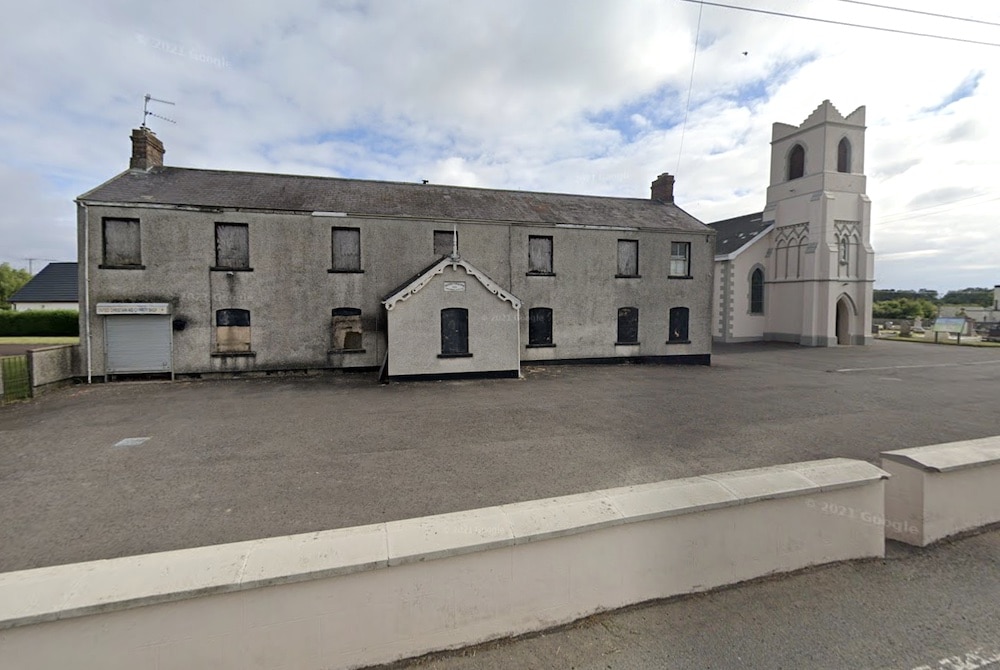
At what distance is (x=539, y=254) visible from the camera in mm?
18797

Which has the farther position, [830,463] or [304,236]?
[304,236]

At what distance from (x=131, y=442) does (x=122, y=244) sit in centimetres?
1019

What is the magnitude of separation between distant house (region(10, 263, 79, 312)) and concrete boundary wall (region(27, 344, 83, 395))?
123ft

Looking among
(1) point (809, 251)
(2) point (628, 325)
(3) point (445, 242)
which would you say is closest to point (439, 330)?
(3) point (445, 242)

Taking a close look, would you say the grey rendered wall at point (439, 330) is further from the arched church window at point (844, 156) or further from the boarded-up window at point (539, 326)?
the arched church window at point (844, 156)

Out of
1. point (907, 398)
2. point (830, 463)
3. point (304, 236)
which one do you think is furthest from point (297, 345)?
point (907, 398)

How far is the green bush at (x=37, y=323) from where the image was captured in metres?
28.3

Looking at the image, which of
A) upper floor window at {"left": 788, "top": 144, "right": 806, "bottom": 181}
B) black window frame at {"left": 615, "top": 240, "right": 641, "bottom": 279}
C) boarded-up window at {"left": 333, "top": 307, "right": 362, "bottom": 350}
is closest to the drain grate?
boarded-up window at {"left": 333, "top": 307, "right": 362, "bottom": 350}

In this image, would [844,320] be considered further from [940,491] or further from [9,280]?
[9,280]

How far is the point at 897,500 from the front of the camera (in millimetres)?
4453

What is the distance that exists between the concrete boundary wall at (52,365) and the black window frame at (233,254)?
500 centimetres

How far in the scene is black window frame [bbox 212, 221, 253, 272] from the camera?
1575 centimetres

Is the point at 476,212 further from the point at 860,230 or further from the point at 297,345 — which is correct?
the point at 860,230

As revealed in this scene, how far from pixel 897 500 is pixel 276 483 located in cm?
752
